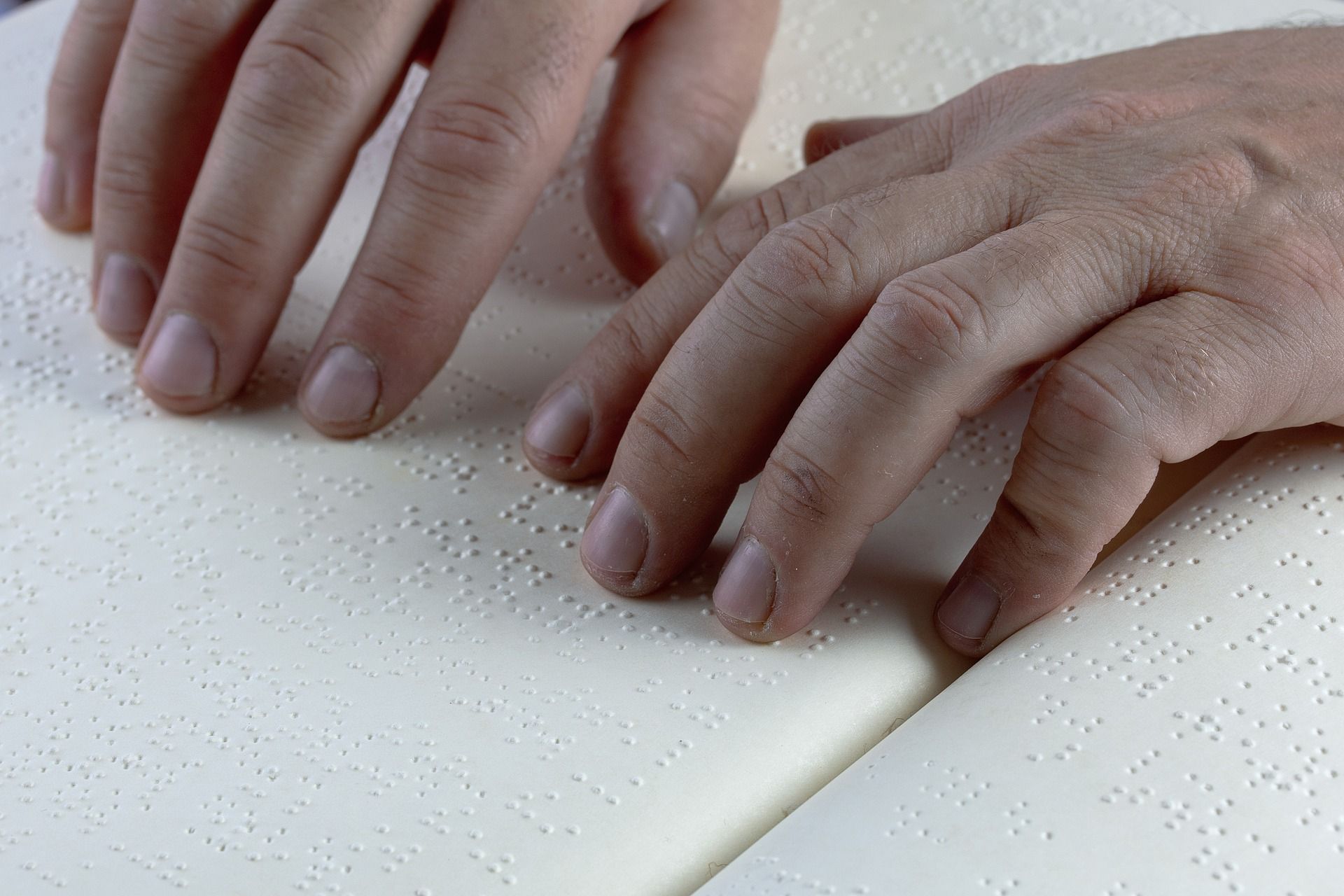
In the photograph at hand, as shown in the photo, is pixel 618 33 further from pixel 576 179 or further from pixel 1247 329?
pixel 1247 329

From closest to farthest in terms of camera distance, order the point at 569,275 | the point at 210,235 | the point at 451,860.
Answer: the point at 451,860 → the point at 210,235 → the point at 569,275

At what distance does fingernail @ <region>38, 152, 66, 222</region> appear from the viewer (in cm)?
73

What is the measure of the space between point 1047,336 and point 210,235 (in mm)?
417

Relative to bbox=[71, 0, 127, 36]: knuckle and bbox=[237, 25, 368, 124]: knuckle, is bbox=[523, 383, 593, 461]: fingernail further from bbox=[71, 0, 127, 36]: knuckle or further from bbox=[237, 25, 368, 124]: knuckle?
bbox=[71, 0, 127, 36]: knuckle

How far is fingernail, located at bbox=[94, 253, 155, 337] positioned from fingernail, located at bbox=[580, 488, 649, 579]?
0.33m

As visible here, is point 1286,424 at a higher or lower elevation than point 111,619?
higher

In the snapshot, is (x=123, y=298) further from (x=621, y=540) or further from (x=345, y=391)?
(x=621, y=540)

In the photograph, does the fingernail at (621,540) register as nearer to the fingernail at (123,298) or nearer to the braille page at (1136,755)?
the braille page at (1136,755)

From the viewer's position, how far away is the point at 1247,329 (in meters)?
0.46

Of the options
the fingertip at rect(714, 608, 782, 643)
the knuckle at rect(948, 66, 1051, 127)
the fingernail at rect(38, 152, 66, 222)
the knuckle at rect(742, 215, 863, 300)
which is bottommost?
the fingernail at rect(38, 152, 66, 222)

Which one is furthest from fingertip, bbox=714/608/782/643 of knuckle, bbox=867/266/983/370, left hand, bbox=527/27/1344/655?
knuckle, bbox=867/266/983/370

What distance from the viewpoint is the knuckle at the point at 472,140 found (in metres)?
0.59

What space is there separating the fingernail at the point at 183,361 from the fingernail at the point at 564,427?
19 cm

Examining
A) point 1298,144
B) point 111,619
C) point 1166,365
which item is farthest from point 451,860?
point 1298,144
